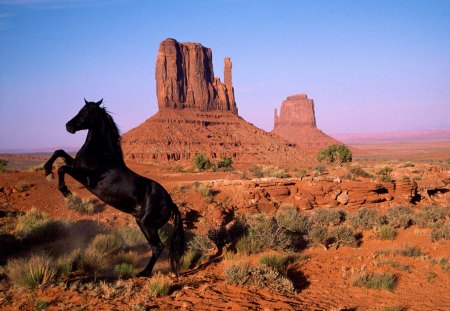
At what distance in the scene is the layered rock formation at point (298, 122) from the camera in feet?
457

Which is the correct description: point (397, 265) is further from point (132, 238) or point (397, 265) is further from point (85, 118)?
point (85, 118)

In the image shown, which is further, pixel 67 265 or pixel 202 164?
pixel 202 164

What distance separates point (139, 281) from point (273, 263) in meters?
3.23

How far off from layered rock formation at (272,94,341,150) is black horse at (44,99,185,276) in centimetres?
12915

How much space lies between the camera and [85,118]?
6.31 m

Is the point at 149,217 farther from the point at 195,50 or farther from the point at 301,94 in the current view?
the point at 301,94

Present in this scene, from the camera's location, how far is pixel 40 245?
10.2 meters

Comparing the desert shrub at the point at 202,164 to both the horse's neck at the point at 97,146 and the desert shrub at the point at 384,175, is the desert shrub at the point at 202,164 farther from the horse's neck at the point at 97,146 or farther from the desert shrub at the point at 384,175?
the horse's neck at the point at 97,146

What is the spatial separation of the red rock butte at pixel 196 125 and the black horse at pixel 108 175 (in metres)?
57.0

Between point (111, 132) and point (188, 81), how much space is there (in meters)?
93.1

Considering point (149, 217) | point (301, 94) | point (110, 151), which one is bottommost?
point (149, 217)

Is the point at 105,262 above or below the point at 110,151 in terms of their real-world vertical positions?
below

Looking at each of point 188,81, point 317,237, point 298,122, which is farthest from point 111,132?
point 298,122

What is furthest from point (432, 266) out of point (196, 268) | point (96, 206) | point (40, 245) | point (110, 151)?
point (96, 206)
